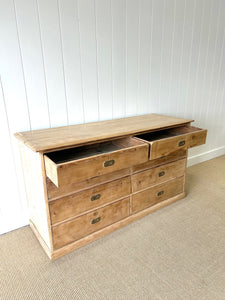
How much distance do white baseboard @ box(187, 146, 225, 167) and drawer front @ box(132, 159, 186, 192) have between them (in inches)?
34.4

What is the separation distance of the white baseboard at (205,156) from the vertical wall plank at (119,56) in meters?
1.23

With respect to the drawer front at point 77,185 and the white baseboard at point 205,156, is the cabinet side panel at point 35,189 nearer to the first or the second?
the drawer front at point 77,185

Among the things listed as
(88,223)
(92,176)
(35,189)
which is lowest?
(88,223)

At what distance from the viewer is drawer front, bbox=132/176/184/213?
5.59ft

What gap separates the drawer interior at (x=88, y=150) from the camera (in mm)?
1445

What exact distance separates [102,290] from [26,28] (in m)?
1.58

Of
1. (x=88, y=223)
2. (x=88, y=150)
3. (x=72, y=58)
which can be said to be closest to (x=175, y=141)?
(x=88, y=150)

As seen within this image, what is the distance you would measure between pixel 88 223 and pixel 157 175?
653 millimetres

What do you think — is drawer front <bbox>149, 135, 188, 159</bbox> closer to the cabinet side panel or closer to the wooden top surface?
the wooden top surface

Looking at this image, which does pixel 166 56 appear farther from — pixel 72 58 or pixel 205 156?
pixel 205 156

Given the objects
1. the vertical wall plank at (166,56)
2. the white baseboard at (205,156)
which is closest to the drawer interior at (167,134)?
the vertical wall plank at (166,56)

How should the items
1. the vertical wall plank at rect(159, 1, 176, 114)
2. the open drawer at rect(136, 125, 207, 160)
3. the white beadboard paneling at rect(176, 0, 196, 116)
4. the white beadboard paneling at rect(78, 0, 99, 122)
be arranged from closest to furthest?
1. the open drawer at rect(136, 125, 207, 160)
2. the white beadboard paneling at rect(78, 0, 99, 122)
3. the vertical wall plank at rect(159, 1, 176, 114)
4. the white beadboard paneling at rect(176, 0, 196, 116)

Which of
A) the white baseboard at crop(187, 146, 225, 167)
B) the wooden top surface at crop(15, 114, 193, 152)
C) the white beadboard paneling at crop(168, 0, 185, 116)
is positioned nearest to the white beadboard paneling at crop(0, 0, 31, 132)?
the wooden top surface at crop(15, 114, 193, 152)

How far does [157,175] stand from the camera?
1.76m
